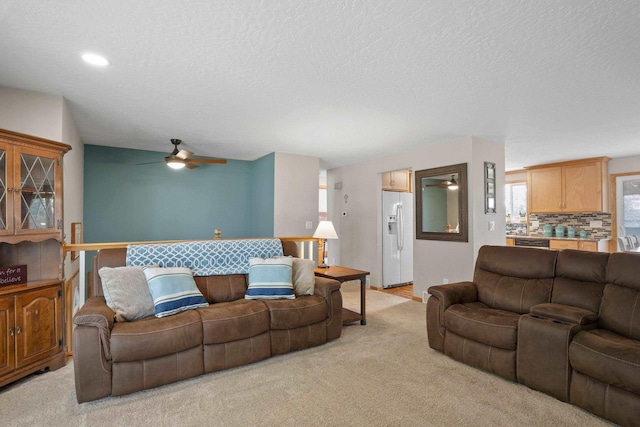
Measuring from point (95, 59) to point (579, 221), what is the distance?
26.5 feet

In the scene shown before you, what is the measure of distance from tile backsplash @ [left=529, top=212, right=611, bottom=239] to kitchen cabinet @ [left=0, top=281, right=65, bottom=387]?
812 centimetres

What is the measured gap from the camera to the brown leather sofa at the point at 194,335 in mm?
2211

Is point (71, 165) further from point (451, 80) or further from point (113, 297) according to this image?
point (451, 80)

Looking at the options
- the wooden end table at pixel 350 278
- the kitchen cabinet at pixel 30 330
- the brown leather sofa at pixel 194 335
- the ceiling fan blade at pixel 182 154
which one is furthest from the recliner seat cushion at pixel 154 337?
the ceiling fan blade at pixel 182 154

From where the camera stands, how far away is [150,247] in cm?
310

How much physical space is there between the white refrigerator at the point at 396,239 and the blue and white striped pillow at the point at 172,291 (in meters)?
3.75

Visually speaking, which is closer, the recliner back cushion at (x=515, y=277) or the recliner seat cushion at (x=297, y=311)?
the recliner back cushion at (x=515, y=277)

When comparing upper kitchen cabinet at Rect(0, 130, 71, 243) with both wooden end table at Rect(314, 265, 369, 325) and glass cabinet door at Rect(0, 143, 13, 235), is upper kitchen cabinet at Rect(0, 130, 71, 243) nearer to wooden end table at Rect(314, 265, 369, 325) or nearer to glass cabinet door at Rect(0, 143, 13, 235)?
glass cabinet door at Rect(0, 143, 13, 235)

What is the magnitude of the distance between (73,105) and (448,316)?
4.21 meters

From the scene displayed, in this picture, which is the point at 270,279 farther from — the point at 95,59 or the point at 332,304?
the point at 95,59

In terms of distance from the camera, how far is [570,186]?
6.14 m

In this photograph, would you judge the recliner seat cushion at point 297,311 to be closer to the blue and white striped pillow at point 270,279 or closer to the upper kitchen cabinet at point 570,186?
the blue and white striped pillow at point 270,279

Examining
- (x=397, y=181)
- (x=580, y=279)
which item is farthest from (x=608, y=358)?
(x=397, y=181)

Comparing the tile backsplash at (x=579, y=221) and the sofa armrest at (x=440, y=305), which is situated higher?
the tile backsplash at (x=579, y=221)
